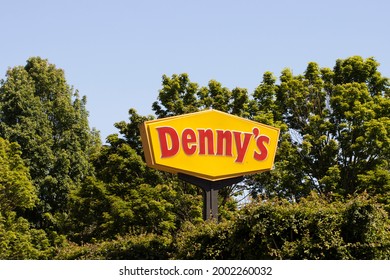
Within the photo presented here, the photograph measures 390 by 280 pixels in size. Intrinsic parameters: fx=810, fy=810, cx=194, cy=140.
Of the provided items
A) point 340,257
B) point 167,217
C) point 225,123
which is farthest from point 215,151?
point 167,217

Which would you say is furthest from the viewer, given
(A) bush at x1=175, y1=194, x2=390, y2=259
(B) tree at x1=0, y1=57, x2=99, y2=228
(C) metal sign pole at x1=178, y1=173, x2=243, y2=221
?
(B) tree at x1=0, y1=57, x2=99, y2=228

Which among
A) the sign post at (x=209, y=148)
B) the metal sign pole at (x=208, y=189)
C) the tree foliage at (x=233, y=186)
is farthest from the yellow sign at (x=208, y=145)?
the tree foliage at (x=233, y=186)

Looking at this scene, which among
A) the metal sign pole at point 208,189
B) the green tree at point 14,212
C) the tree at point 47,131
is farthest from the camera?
the tree at point 47,131

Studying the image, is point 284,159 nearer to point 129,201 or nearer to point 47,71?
point 129,201

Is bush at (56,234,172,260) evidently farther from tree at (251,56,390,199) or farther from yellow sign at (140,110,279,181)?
tree at (251,56,390,199)

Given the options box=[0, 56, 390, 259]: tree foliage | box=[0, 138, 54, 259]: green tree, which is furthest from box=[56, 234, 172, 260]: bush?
box=[0, 138, 54, 259]: green tree

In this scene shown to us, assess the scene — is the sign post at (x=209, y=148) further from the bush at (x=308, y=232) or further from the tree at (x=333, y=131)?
the tree at (x=333, y=131)

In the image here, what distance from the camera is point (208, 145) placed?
2688 centimetres

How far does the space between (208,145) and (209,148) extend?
0.35ft

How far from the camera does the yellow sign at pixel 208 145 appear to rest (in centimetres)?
2588

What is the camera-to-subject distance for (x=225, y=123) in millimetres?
27219

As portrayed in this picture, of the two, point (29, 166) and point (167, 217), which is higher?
point (29, 166)

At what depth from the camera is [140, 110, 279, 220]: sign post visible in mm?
25891

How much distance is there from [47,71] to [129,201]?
22.3 m
